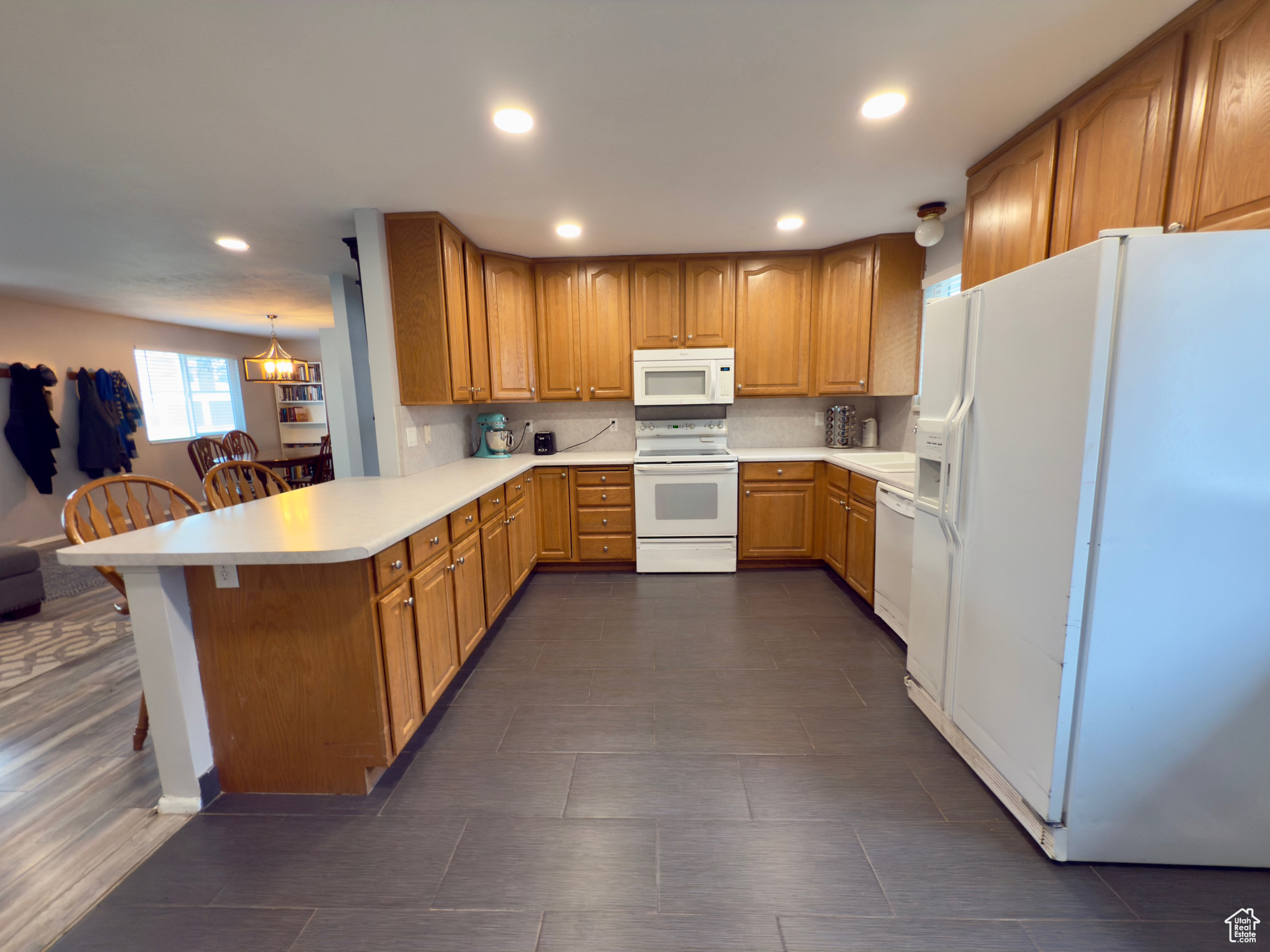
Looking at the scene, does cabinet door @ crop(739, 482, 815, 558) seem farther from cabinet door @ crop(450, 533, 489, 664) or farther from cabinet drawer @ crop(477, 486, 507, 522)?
cabinet door @ crop(450, 533, 489, 664)

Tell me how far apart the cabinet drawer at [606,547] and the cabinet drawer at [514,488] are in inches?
24.3

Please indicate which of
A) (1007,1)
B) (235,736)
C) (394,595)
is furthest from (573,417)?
(1007,1)

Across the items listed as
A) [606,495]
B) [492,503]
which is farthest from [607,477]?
[492,503]

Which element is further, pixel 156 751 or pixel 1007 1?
pixel 156 751

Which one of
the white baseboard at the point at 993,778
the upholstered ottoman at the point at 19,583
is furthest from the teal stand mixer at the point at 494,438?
the white baseboard at the point at 993,778

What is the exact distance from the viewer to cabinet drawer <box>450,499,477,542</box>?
2225mm

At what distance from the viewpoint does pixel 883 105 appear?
5.89 feet

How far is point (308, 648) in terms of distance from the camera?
160 cm

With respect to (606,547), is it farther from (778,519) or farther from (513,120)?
(513,120)

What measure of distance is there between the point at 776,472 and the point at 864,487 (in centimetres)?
71

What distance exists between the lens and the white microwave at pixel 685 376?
369 centimetres

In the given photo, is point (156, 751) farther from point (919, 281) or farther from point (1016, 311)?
point (919, 281)

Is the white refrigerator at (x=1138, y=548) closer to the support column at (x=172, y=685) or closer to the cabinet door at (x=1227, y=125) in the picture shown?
the cabinet door at (x=1227, y=125)

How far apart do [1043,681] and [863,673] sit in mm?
1016
